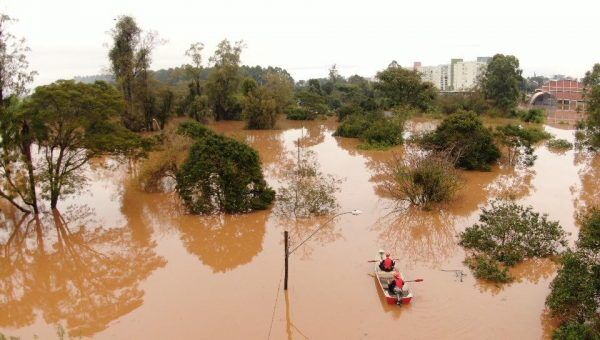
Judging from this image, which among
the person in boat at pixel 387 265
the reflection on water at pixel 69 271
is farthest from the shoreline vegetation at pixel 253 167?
the person in boat at pixel 387 265

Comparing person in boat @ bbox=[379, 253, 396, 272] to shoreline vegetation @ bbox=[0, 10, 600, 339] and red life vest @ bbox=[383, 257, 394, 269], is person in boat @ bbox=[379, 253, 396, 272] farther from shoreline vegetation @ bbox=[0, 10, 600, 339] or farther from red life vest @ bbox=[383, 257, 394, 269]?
shoreline vegetation @ bbox=[0, 10, 600, 339]

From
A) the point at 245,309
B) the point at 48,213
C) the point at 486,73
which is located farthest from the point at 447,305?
the point at 486,73

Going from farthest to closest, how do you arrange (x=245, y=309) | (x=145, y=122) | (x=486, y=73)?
(x=486, y=73), (x=145, y=122), (x=245, y=309)

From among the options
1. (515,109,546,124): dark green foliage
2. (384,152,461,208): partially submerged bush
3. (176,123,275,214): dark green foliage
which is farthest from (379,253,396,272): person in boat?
(515,109,546,124): dark green foliage

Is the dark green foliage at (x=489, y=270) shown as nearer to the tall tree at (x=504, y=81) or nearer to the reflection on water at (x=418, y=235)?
the reflection on water at (x=418, y=235)

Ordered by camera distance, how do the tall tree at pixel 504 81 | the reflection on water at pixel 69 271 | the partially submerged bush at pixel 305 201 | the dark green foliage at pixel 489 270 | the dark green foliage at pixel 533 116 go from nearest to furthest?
the reflection on water at pixel 69 271 → the dark green foliage at pixel 489 270 → the partially submerged bush at pixel 305 201 → the dark green foliage at pixel 533 116 → the tall tree at pixel 504 81

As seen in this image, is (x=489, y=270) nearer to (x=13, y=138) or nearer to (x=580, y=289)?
(x=580, y=289)

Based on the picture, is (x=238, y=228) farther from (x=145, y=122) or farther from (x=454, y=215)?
(x=145, y=122)
